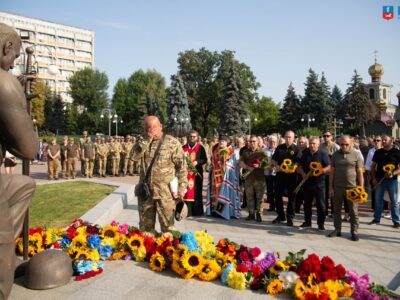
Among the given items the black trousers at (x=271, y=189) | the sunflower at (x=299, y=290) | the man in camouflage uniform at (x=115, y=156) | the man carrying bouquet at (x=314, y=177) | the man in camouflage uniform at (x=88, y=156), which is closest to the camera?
the sunflower at (x=299, y=290)

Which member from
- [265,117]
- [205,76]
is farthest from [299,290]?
[265,117]

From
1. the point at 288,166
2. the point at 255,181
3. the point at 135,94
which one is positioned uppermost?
the point at 135,94

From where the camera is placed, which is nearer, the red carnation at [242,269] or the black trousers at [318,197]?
the red carnation at [242,269]

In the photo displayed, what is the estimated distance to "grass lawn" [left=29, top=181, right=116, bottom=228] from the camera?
7.51 meters

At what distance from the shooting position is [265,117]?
79812mm

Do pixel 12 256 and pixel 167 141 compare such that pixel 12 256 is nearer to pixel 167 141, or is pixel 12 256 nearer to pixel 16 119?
pixel 16 119

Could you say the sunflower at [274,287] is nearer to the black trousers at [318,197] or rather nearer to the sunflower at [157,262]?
the sunflower at [157,262]

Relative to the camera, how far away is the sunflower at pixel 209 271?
4.14 meters

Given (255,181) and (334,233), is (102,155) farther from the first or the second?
(334,233)

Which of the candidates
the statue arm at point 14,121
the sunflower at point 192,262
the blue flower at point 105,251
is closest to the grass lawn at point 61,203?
the blue flower at point 105,251

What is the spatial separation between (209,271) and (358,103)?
60797 millimetres

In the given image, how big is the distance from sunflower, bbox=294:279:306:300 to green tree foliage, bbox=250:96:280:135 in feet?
219

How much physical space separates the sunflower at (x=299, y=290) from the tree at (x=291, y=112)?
55.1m

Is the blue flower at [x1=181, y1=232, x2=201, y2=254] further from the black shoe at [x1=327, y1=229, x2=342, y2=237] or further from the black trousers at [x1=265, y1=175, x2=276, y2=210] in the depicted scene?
the black trousers at [x1=265, y1=175, x2=276, y2=210]
